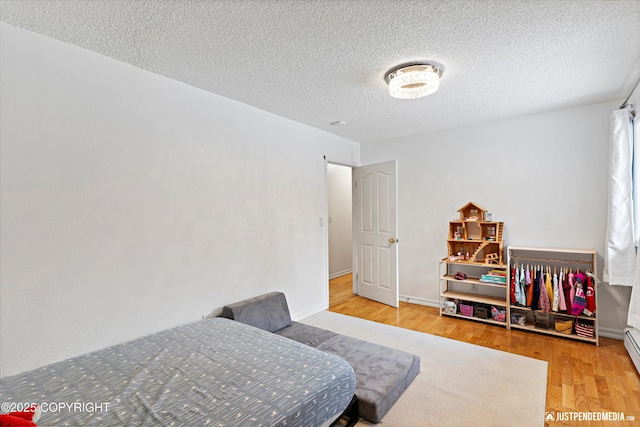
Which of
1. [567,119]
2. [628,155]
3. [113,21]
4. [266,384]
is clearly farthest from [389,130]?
[266,384]

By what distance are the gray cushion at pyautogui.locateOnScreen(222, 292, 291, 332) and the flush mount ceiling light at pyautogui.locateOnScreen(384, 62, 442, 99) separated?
89.4 inches

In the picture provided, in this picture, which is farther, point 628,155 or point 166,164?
point 628,155

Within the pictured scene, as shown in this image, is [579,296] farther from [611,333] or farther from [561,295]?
[611,333]

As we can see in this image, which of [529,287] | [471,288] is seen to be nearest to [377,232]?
[471,288]

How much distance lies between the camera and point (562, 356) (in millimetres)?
2693

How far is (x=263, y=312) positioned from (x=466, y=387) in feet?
5.93

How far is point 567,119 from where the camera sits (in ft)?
10.5

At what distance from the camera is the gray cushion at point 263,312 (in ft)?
8.96

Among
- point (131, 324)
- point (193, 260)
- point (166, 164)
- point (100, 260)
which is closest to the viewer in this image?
point (100, 260)

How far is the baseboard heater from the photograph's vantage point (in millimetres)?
2422

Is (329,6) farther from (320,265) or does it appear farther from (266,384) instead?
(320,265)

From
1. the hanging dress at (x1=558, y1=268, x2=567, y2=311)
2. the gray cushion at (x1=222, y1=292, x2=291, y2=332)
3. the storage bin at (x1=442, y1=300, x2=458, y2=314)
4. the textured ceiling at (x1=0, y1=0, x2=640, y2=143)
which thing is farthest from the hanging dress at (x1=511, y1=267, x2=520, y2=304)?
the gray cushion at (x1=222, y1=292, x2=291, y2=332)

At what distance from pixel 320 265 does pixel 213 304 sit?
1601 mm

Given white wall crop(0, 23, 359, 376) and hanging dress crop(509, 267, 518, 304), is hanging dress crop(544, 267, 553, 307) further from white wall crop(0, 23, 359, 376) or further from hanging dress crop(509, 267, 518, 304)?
white wall crop(0, 23, 359, 376)
